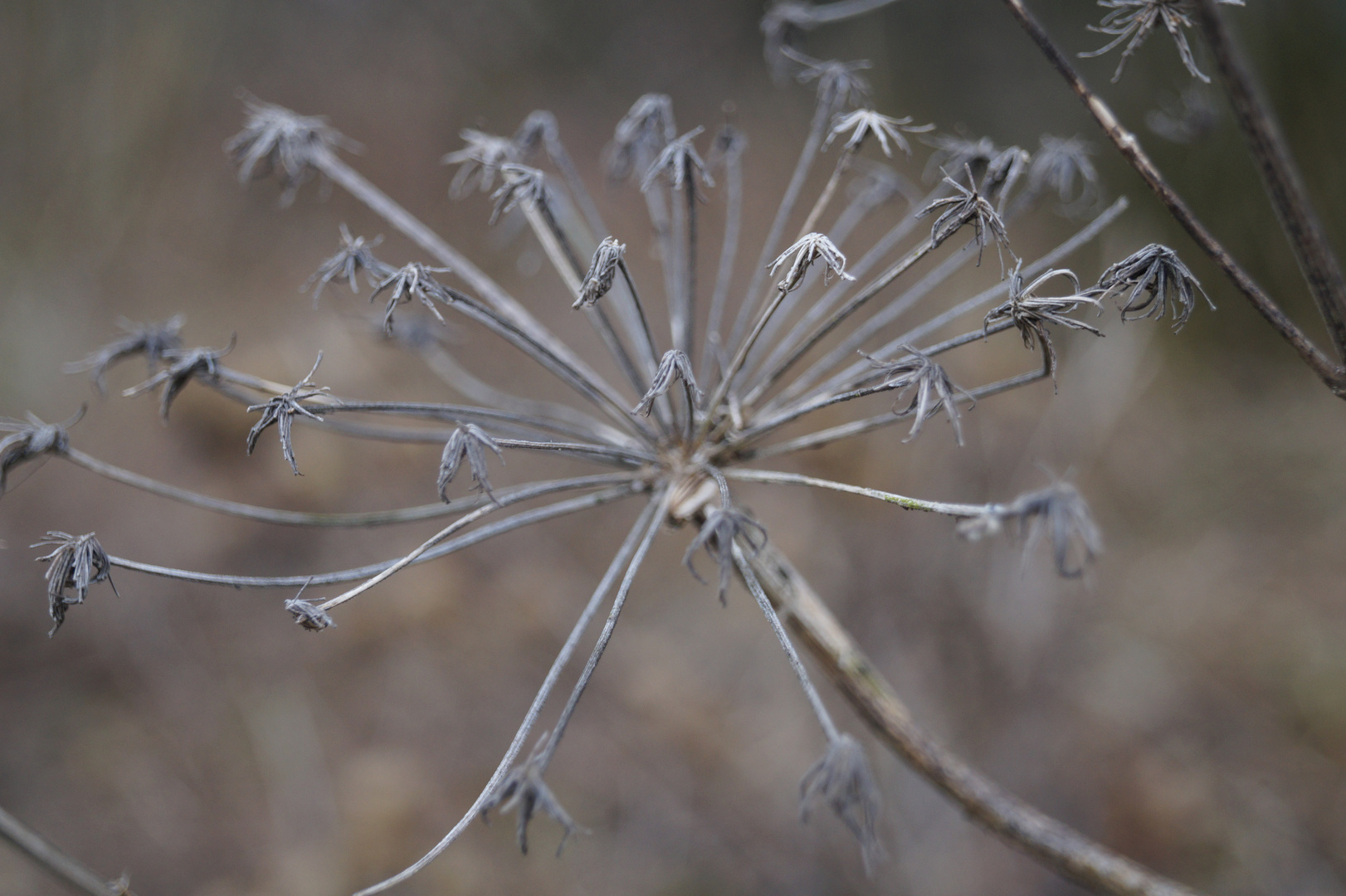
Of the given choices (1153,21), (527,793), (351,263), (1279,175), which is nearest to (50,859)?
(527,793)

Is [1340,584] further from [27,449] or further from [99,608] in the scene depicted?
[99,608]

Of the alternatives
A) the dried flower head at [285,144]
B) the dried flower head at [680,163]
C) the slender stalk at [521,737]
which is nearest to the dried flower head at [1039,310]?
the dried flower head at [680,163]

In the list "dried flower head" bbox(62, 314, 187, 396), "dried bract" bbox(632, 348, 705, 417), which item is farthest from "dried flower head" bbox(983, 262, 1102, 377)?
"dried flower head" bbox(62, 314, 187, 396)

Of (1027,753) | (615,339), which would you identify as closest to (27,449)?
(615,339)

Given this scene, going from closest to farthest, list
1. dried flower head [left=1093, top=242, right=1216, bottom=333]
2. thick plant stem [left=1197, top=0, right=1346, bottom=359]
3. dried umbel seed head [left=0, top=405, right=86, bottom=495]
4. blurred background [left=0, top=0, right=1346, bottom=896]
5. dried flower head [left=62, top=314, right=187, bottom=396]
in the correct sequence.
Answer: thick plant stem [left=1197, top=0, right=1346, bottom=359] → dried flower head [left=1093, top=242, right=1216, bottom=333] → dried umbel seed head [left=0, top=405, right=86, bottom=495] → dried flower head [left=62, top=314, right=187, bottom=396] → blurred background [left=0, top=0, right=1346, bottom=896]

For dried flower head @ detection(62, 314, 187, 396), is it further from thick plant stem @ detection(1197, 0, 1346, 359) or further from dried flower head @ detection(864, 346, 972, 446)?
thick plant stem @ detection(1197, 0, 1346, 359)

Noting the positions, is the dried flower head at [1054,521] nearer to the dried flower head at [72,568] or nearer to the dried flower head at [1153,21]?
the dried flower head at [1153,21]
